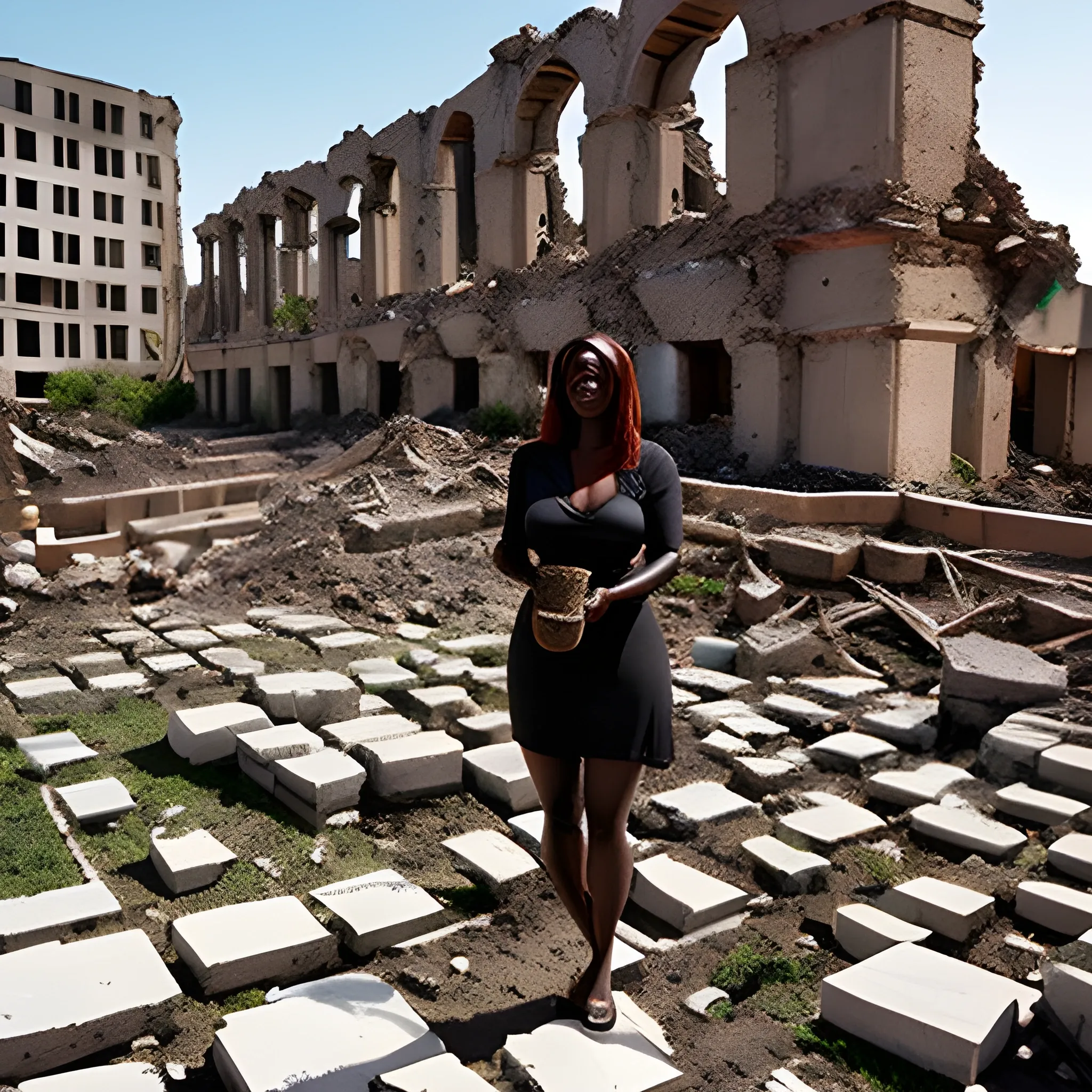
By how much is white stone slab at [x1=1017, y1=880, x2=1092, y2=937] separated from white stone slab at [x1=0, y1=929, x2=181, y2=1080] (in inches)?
113

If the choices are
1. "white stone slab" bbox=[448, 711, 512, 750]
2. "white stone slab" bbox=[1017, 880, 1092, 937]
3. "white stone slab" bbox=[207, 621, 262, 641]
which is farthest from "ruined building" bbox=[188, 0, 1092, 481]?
"white stone slab" bbox=[1017, 880, 1092, 937]

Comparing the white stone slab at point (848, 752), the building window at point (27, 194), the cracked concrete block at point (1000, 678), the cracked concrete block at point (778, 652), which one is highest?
the building window at point (27, 194)

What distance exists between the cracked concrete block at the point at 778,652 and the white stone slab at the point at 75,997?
4.31 metres

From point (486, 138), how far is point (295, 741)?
14113 mm

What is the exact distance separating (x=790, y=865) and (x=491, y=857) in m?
1.18

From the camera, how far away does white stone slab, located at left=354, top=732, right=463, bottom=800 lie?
15.3ft

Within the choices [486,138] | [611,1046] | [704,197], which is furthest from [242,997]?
[704,197]

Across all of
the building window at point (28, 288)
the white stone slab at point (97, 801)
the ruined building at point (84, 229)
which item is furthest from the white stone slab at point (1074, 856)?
the building window at point (28, 288)

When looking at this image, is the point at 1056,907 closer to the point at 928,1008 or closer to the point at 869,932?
the point at 869,932

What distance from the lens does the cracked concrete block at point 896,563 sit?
752 cm

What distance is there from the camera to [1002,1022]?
2.81 meters

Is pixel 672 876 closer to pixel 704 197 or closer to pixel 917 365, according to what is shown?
pixel 917 365

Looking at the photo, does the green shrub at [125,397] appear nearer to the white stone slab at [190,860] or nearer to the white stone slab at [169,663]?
the white stone slab at [169,663]

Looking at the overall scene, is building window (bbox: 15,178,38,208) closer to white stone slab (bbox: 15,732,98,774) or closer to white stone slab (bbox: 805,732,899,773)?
white stone slab (bbox: 15,732,98,774)
